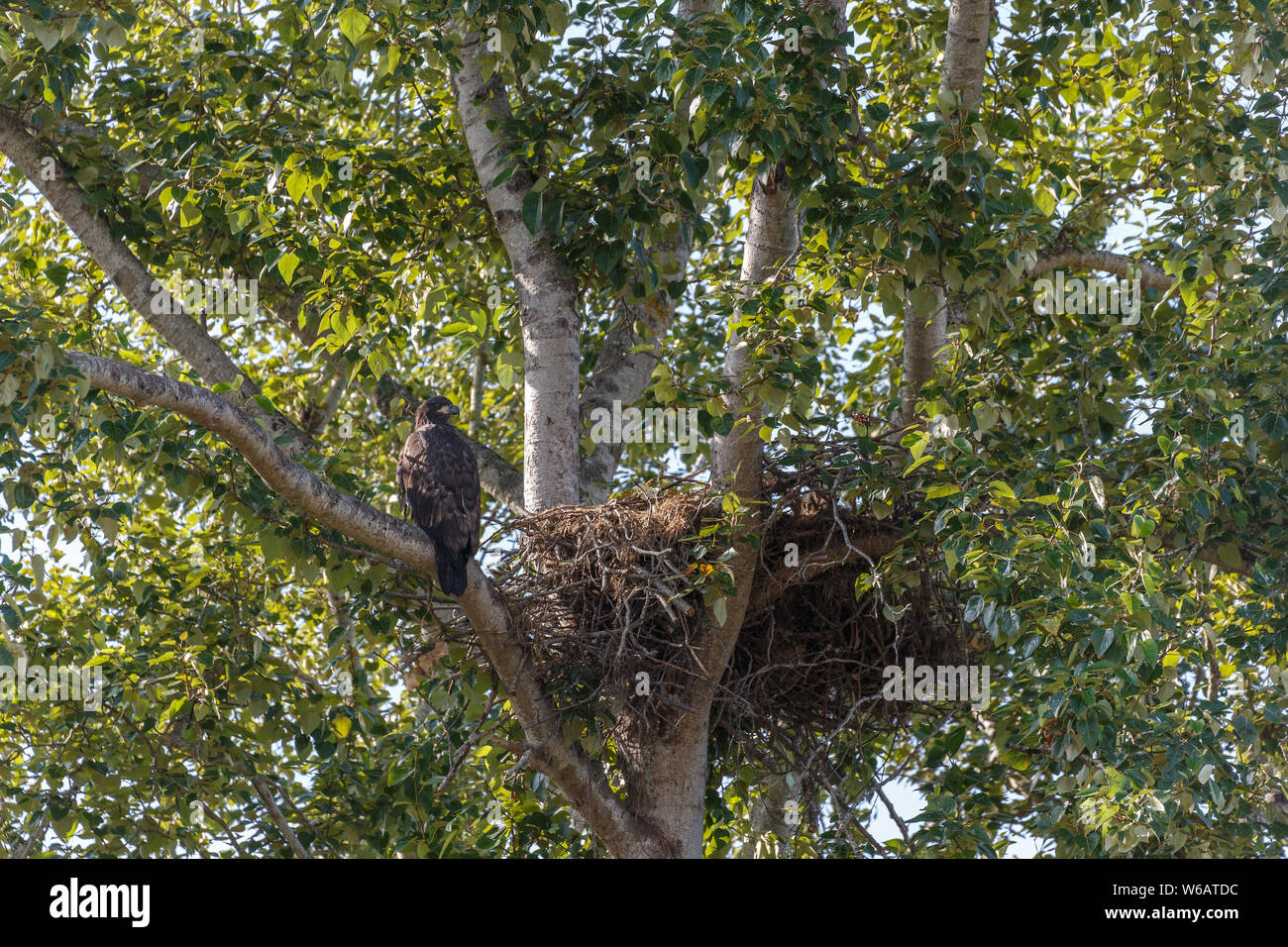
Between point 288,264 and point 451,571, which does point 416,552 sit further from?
point 288,264

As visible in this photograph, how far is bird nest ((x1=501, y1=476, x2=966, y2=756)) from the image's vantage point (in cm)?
546

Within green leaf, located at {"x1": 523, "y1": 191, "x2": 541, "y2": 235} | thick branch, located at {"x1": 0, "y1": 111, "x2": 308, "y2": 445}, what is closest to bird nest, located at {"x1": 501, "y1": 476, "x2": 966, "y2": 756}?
green leaf, located at {"x1": 523, "y1": 191, "x2": 541, "y2": 235}

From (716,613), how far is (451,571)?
1036 mm

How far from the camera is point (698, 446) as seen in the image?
7254 millimetres

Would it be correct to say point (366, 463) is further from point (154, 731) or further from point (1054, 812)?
point (1054, 812)

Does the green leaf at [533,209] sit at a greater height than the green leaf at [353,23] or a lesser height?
lesser

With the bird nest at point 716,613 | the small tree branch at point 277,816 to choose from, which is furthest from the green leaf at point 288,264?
the small tree branch at point 277,816

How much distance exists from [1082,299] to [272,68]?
401cm

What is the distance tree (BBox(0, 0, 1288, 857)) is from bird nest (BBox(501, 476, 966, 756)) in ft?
0.08

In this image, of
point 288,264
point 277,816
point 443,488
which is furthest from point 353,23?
point 277,816

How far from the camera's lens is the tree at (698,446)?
4.89 m

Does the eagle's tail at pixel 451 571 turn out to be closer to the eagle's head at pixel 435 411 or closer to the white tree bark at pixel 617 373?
the eagle's head at pixel 435 411

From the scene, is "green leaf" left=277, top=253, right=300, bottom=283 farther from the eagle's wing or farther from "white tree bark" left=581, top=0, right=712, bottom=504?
"white tree bark" left=581, top=0, right=712, bottom=504

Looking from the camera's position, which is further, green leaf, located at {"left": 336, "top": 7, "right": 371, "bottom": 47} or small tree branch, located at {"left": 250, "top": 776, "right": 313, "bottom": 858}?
small tree branch, located at {"left": 250, "top": 776, "right": 313, "bottom": 858}
